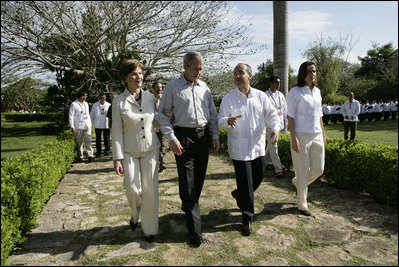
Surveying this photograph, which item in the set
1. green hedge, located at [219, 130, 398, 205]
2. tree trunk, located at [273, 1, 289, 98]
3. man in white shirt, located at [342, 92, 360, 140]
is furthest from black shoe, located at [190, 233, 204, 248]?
man in white shirt, located at [342, 92, 360, 140]

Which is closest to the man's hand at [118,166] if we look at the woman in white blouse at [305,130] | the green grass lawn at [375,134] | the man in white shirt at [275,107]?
A: the woman in white blouse at [305,130]

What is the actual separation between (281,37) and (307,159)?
16.1 ft

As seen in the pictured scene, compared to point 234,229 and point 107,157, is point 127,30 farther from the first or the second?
point 234,229

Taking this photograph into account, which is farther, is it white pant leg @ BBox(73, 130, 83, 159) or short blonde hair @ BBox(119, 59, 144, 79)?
white pant leg @ BBox(73, 130, 83, 159)

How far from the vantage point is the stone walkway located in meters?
3.01

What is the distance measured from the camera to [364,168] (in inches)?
189

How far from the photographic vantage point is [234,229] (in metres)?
3.69

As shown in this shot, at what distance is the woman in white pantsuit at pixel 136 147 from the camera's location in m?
3.37

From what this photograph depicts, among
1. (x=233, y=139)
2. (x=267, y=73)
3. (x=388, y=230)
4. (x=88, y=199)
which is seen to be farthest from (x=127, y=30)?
(x=267, y=73)

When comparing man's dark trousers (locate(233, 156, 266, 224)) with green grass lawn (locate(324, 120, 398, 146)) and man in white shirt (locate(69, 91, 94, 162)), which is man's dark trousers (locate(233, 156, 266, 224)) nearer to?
man in white shirt (locate(69, 91, 94, 162))

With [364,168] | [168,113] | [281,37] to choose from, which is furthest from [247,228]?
[281,37]

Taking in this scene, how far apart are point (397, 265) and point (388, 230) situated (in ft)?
2.82

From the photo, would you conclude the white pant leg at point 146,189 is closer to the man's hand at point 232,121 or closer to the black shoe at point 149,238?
the black shoe at point 149,238

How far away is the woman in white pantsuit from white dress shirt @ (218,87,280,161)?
36.7 inches
